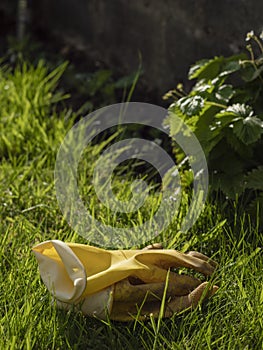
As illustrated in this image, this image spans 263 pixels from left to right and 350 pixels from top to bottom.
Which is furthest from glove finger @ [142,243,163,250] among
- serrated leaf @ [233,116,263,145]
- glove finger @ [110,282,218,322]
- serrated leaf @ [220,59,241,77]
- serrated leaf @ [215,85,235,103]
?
serrated leaf @ [220,59,241,77]

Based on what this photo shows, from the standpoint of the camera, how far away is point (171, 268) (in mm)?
2344

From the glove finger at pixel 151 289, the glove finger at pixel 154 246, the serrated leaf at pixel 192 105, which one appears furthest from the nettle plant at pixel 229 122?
the glove finger at pixel 151 289

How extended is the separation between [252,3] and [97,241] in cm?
137

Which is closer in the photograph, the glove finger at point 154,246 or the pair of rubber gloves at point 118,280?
the pair of rubber gloves at point 118,280

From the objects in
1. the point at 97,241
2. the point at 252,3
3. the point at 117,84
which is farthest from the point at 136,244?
the point at 117,84

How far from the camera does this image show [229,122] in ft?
8.98

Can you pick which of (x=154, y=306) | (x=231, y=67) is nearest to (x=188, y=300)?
(x=154, y=306)

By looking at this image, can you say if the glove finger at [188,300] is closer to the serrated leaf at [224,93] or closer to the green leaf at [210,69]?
the serrated leaf at [224,93]

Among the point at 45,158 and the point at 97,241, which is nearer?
the point at 97,241

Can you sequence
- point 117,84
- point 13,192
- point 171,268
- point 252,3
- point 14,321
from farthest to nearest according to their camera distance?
point 117,84, point 252,3, point 13,192, point 171,268, point 14,321

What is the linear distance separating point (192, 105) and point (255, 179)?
0.38 m

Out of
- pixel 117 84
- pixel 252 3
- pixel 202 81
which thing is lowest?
pixel 117 84

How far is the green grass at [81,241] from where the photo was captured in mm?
2021

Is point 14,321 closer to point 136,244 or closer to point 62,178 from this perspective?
point 136,244
